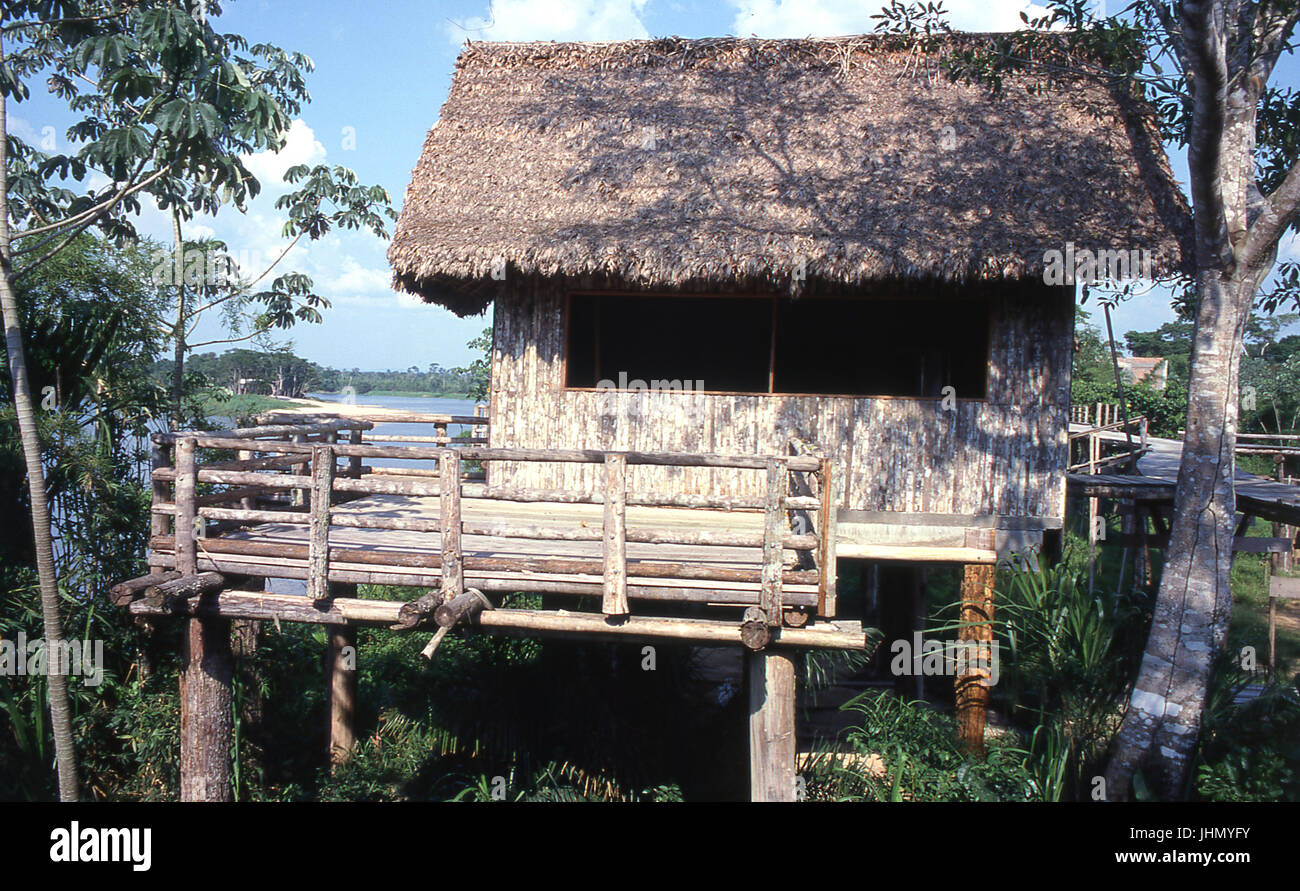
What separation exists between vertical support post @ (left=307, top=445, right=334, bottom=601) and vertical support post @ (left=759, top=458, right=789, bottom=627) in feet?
8.58

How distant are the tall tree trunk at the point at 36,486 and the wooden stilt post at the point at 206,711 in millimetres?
691

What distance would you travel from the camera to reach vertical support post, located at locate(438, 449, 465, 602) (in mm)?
4918

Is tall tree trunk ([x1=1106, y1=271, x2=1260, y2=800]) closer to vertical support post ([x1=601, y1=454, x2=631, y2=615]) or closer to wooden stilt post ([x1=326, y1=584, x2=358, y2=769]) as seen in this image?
vertical support post ([x1=601, y1=454, x2=631, y2=615])

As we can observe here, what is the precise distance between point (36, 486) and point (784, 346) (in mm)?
8922

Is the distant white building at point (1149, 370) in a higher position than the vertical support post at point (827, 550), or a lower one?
higher

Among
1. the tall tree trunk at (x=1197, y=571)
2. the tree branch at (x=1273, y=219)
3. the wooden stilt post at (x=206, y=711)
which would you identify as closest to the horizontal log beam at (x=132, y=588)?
the wooden stilt post at (x=206, y=711)

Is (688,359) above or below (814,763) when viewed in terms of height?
above

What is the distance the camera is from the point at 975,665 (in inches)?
304

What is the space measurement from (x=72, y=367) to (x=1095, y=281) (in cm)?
887

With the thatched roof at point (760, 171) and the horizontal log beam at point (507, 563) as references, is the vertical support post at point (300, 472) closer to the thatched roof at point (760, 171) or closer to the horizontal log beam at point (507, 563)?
the thatched roof at point (760, 171)

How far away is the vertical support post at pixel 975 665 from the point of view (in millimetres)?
7613

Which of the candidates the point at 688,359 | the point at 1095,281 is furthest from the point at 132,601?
the point at 688,359
